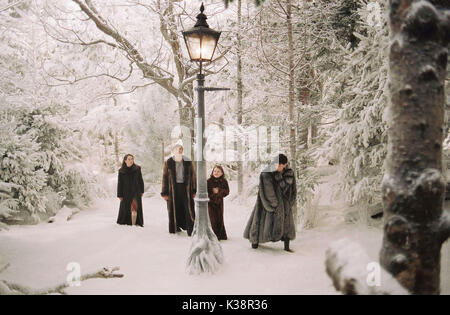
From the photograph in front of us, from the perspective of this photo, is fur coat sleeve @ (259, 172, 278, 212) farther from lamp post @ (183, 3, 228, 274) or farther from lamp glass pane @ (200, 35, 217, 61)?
lamp glass pane @ (200, 35, 217, 61)

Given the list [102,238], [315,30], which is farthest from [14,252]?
[315,30]

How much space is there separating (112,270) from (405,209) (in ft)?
14.1

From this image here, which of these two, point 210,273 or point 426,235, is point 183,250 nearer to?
point 210,273

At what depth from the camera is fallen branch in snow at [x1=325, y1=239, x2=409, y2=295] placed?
10.4 ft

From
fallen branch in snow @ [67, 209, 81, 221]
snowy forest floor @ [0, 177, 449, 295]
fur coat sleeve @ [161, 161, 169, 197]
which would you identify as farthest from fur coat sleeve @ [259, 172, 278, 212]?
fallen branch in snow @ [67, 209, 81, 221]

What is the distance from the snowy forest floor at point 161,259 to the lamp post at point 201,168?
8.5 inches

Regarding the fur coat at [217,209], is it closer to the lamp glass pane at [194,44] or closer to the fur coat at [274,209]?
the fur coat at [274,209]

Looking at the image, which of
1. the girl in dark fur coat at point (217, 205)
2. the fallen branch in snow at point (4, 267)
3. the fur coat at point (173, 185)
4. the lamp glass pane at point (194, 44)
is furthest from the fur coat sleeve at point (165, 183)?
the lamp glass pane at point (194, 44)

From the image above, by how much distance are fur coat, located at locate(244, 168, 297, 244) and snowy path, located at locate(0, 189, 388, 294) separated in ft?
1.16

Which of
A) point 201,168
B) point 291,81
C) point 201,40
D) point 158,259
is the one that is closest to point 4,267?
point 158,259

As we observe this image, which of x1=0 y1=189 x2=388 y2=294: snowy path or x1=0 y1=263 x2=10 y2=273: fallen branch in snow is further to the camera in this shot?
x1=0 y1=263 x2=10 y2=273: fallen branch in snow

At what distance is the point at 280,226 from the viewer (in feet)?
23.0

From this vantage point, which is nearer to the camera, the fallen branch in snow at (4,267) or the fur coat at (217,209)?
the fallen branch in snow at (4,267)

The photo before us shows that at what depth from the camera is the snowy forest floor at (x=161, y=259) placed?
502 centimetres
